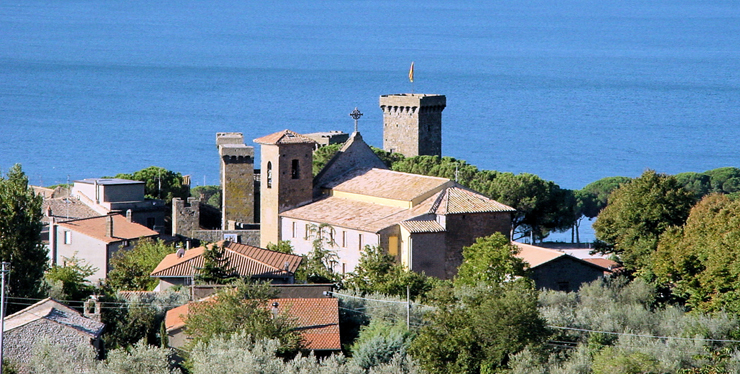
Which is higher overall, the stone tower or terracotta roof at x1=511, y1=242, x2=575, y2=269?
the stone tower

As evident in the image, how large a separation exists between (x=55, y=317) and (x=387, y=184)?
15.6m

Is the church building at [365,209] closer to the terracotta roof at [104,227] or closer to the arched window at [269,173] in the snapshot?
the arched window at [269,173]

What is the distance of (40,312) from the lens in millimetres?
27781

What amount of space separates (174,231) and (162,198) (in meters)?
8.42

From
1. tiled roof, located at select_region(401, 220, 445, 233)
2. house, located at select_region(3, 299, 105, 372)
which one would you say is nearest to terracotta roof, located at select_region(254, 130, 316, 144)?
tiled roof, located at select_region(401, 220, 445, 233)

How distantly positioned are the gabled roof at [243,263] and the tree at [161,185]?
18.5 metres

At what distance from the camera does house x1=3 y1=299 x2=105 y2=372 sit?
87.9 ft

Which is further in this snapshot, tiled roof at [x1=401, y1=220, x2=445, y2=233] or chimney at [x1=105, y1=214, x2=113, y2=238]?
chimney at [x1=105, y1=214, x2=113, y2=238]

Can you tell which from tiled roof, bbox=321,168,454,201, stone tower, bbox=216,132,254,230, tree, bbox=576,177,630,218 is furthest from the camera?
tree, bbox=576,177,630,218

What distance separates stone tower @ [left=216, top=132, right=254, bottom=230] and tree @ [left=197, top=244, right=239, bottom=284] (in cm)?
1354

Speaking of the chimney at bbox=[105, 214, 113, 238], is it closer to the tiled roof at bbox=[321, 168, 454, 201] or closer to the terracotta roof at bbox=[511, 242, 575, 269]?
the tiled roof at bbox=[321, 168, 454, 201]

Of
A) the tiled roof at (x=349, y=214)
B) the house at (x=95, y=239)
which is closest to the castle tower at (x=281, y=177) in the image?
the tiled roof at (x=349, y=214)

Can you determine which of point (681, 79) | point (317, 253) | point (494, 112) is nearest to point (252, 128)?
point (494, 112)

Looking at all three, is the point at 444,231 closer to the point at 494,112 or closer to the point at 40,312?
the point at 40,312
